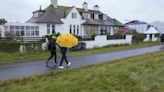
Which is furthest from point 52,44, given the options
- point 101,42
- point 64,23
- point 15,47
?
point 64,23

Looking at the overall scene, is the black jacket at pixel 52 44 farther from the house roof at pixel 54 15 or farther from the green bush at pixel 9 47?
the house roof at pixel 54 15

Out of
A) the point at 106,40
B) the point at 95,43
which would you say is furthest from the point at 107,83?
the point at 106,40

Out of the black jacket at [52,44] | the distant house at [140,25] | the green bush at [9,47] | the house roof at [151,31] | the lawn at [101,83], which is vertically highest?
the distant house at [140,25]

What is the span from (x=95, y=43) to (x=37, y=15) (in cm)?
2032

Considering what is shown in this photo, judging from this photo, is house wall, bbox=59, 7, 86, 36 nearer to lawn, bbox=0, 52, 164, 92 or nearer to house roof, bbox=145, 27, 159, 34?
house roof, bbox=145, 27, 159, 34

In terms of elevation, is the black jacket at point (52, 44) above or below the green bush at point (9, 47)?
above

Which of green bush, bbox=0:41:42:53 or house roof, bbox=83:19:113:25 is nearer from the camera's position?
green bush, bbox=0:41:42:53

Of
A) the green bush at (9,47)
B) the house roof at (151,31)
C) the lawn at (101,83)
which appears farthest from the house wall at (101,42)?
the house roof at (151,31)

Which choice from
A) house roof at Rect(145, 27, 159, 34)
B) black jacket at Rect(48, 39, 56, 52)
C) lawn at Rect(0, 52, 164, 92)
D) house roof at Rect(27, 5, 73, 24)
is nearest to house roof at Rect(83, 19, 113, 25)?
house roof at Rect(27, 5, 73, 24)

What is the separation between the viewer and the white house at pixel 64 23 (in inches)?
2109

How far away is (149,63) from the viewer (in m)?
16.8

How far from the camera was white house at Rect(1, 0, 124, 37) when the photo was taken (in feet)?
176

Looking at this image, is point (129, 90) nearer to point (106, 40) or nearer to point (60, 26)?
point (106, 40)

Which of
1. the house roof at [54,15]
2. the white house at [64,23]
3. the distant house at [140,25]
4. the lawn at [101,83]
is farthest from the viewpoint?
the distant house at [140,25]
